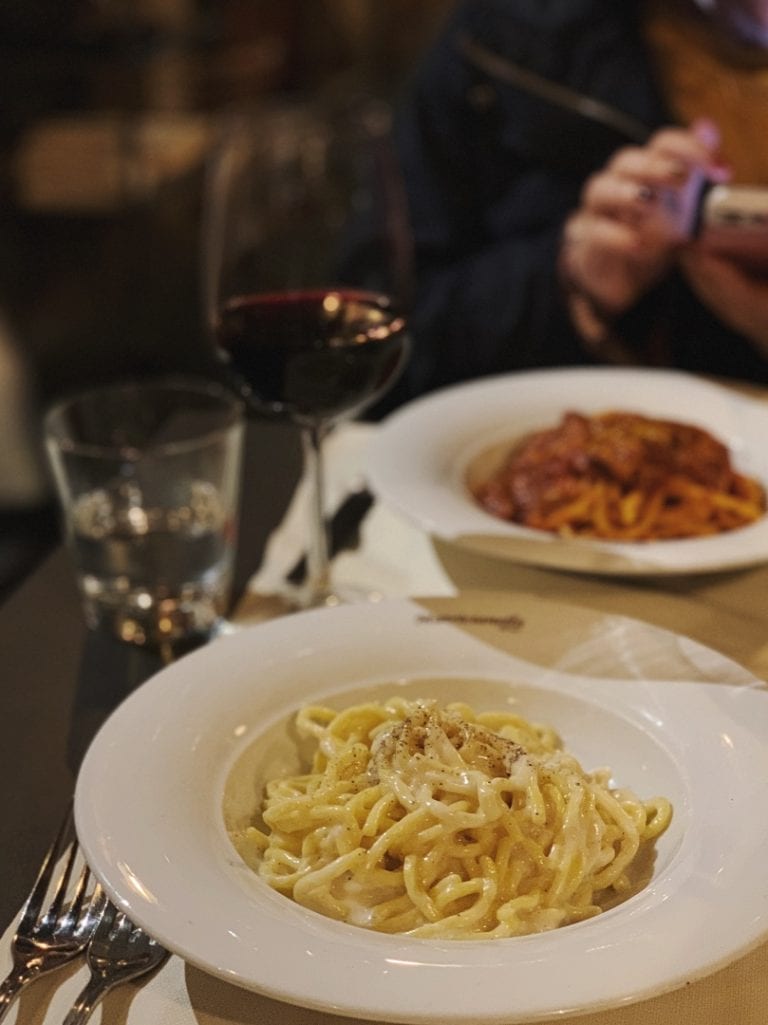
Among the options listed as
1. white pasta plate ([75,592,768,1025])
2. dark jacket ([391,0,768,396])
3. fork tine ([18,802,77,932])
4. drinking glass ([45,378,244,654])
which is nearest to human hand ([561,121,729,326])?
dark jacket ([391,0,768,396])

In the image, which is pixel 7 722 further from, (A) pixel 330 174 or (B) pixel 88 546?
(A) pixel 330 174

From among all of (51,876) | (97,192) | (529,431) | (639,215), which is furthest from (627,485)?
(97,192)

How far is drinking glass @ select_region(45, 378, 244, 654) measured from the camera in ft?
3.72

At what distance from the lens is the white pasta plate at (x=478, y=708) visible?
0.59 metres

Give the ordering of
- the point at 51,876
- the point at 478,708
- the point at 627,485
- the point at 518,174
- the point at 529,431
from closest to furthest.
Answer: the point at 51,876 → the point at 478,708 → the point at 627,485 → the point at 529,431 → the point at 518,174

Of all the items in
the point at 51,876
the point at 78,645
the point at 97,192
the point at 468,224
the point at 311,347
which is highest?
the point at 311,347

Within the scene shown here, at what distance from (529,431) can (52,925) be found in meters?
0.98

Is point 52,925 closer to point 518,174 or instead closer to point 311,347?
point 311,347

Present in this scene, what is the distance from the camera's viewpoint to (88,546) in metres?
1.17

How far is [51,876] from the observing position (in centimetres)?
77

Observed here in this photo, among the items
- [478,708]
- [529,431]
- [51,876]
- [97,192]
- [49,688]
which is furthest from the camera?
[97,192]

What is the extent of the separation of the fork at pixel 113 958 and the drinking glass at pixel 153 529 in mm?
415

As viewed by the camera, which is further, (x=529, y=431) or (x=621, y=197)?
(x=621, y=197)

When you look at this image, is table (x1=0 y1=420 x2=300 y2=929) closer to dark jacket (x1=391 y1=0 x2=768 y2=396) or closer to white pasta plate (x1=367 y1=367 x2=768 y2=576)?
white pasta plate (x1=367 y1=367 x2=768 y2=576)
